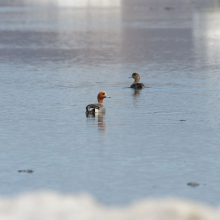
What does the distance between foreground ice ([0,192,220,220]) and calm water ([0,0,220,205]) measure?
303 cm

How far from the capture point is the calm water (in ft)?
35.7

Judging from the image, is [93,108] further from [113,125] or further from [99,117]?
[113,125]

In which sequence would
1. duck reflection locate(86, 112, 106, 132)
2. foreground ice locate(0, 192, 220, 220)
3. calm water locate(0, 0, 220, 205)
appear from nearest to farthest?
foreground ice locate(0, 192, 220, 220)
calm water locate(0, 0, 220, 205)
duck reflection locate(86, 112, 106, 132)

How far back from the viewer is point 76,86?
24641 mm

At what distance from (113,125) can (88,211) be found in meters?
10.1

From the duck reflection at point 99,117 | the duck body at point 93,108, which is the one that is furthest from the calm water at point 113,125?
the duck body at point 93,108

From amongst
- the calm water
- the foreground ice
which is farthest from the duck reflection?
the foreground ice

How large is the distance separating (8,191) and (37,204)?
12.4 ft

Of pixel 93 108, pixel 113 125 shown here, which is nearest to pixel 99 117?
pixel 93 108

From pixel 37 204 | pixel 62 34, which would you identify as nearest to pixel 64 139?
pixel 37 204

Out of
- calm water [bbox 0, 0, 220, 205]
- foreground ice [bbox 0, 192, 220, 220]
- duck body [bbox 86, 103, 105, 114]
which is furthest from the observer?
duck body [bbox 86, 103, 105, 114]

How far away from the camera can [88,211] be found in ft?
21.1

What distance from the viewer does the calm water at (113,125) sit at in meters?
10.9

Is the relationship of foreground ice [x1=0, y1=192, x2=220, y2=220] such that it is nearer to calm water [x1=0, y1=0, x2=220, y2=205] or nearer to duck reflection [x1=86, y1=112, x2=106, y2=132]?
calm water [x1=0, y1=0, x2=220, y2=205]
